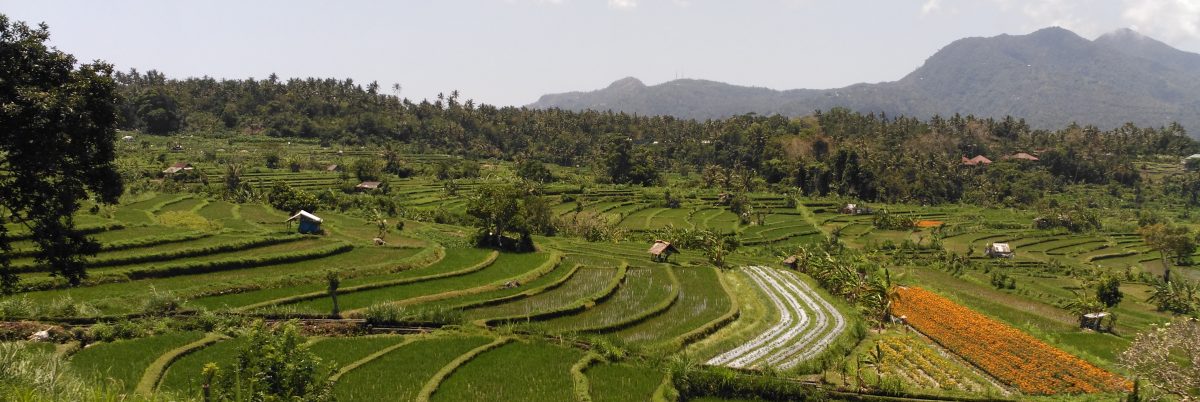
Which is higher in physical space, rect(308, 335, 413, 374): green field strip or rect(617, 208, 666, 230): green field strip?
rect(308, 335, 413, 374): green field strip

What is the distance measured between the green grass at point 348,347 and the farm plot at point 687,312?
8.48 meters

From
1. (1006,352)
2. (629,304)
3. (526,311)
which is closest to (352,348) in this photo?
(526,311)

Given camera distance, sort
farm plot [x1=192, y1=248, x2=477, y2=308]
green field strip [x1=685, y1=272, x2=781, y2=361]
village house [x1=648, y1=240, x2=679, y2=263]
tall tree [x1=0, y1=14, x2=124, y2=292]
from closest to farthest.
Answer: tall tree [x1=0, y1=14, x2=124, y2=292] → green field strip [x1=685, y1=272, x2=781, y2=361] → farm plot [x1=192, y1=248, x2=477, y2=308] → village house [x1=648, y1=240, x2=679, y2=263]

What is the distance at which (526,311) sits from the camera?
86.9ft

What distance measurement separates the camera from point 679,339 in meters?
24.0

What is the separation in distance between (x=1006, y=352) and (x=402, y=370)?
2334 cm

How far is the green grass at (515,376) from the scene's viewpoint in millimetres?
17000

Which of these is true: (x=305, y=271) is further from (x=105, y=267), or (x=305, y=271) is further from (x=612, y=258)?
(x=612, y=258)

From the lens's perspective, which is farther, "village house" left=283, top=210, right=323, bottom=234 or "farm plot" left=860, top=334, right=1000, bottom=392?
"village house" left=283, top=210, right=323, bottom=234

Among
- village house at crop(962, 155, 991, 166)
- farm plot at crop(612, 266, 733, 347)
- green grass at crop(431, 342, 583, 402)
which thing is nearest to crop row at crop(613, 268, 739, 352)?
farm plot at crop(612, 266, 733, 347)

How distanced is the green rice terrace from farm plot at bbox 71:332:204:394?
0.31 ft

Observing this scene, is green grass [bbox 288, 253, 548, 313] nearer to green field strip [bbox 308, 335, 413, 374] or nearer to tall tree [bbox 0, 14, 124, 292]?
green field strip [bbox 308, 335, 413, 374]

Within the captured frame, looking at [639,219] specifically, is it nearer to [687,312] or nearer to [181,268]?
[687,312]

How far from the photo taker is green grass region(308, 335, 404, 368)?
19.1m
